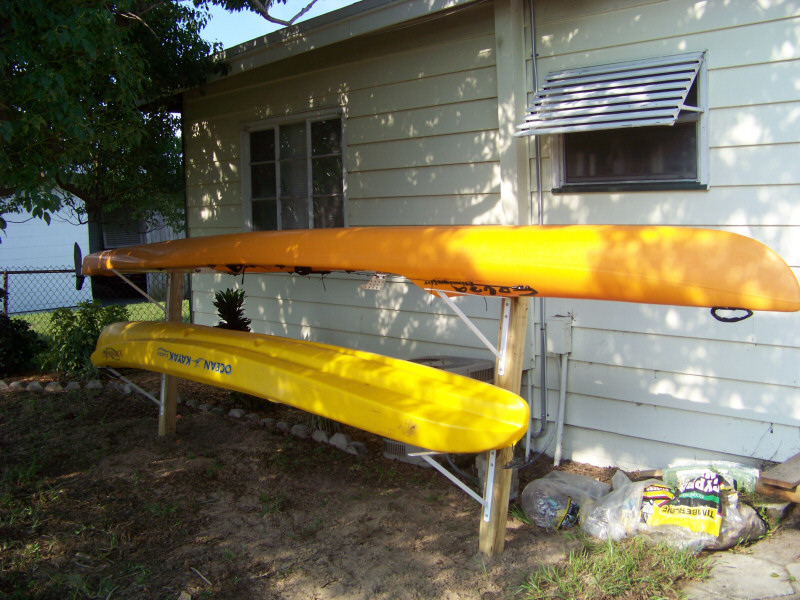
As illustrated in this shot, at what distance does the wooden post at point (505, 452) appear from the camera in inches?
142

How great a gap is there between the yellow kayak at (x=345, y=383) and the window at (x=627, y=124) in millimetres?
2020

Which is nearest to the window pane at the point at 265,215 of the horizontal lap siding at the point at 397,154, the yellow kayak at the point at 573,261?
the horizontal lap siding at the point at 397,154

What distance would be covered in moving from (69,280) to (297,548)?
16303 millimetres

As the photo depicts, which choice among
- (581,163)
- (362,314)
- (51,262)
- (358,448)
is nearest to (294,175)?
(362,314)

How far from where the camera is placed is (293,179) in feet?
23.6

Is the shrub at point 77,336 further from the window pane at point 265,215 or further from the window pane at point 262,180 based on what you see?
the window pane at point 262,180

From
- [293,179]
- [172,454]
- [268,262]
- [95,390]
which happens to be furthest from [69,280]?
[268,262]

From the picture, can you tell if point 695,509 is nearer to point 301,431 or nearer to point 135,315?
point 301,431

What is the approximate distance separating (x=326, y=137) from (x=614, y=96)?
322cm

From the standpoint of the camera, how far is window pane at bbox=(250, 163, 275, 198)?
7.48 metres

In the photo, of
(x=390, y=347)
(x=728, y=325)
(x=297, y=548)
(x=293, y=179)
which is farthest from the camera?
(x=293, y=179)

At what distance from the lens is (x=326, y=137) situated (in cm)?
686

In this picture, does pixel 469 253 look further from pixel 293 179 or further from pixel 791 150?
pixel 293 179

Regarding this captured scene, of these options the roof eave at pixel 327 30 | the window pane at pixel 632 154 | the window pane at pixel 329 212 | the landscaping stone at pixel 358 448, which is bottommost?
the landscaping stone at pixel 358 448
